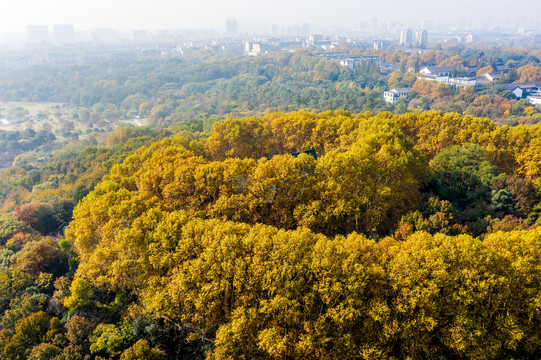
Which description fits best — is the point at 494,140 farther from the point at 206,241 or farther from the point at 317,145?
the point at 206,241

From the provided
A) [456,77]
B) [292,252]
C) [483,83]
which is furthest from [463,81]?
[292,252]

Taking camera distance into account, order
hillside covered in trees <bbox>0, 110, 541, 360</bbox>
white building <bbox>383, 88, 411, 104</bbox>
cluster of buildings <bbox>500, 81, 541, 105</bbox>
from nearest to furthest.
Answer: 1. hillside covered in trees <bbox>0, 110, 541, 360</bbox>
2. cluster of buildings <bbox>500, 81, 541, 105</bbox>
3. white building <bbox>383, 88, 411, 104</bbox>

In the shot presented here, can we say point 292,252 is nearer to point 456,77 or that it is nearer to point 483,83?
point 483,83

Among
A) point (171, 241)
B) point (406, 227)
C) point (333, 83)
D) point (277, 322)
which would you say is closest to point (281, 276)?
point (277, 322)

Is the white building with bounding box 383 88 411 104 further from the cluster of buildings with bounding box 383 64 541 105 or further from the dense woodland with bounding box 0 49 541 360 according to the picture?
the dense woodland with bounding box 0 49 541 360

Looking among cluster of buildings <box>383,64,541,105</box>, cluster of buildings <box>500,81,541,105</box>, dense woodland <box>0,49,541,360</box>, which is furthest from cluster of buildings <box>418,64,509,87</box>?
dense woodland <box>0,49,541,360</box>
